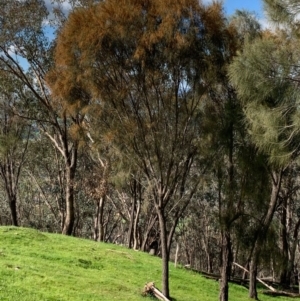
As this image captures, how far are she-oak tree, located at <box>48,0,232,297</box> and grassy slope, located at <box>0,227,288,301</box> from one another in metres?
1.56

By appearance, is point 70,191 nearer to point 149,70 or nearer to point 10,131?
point 10,131

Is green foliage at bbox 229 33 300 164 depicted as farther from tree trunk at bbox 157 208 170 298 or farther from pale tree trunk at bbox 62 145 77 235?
pale tree trunk at bbox 62 145 77 235

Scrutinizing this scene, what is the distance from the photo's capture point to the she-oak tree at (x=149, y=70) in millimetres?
10375

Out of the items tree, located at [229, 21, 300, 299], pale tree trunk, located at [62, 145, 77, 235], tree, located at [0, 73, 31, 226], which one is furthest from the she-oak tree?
tree, located at [0, 73, 31, 226]

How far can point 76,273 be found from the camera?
1187cm

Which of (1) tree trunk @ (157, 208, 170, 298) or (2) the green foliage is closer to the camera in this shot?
(2) the green foliage

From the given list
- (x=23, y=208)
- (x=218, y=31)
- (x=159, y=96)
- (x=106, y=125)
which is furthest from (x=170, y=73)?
(x=23, y=208)

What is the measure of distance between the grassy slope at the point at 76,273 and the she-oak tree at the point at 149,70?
1.56 metres

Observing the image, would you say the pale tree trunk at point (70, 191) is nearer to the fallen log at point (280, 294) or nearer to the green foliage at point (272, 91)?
the fallen log at point (280, 294)

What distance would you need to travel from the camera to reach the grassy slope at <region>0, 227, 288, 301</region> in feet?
30.3

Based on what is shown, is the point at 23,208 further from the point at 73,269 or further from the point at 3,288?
the point at 3,288

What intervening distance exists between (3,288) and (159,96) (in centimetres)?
525

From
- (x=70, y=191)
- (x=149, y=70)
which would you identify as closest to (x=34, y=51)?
(x=70, y=191)

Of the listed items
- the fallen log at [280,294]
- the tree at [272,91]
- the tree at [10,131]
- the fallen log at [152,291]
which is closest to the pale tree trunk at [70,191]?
the tree at [10,131]
